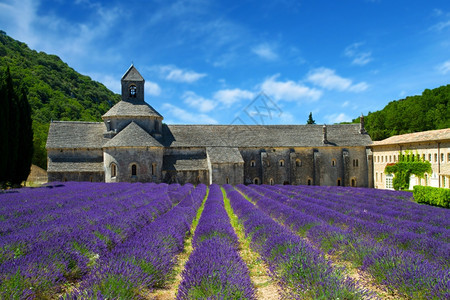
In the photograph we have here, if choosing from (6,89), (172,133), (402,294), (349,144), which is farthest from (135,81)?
(402,294)

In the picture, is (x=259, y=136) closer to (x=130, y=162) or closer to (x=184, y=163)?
(x=184, y=163)

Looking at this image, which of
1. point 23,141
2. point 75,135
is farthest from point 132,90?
point 23,141

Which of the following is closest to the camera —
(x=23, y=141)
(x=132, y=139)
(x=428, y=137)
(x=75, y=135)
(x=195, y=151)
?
(x=23, y=141)

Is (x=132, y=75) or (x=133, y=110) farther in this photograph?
(x=132, y=75)

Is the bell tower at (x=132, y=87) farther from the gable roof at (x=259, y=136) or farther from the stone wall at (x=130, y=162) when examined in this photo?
the stone wall at (x=130, y=162)

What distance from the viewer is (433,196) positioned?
1662cm

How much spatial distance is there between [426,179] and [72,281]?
99.5 feet

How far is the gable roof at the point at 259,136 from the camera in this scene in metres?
34.5

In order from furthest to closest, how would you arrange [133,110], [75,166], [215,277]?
[133,110] < [75,166] < [215,277]

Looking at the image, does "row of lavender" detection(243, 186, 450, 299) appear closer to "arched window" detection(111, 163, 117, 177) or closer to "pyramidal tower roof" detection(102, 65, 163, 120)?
"arched window" detection(111, 163, 117, 177)

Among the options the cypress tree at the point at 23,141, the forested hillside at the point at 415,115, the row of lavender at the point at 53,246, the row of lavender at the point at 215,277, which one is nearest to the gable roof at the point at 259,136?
the cypress tree at the point at 23,141

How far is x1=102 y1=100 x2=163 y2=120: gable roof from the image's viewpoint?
1289 inches

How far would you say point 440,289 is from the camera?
4082 millimetres

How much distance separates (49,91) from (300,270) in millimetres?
71320
